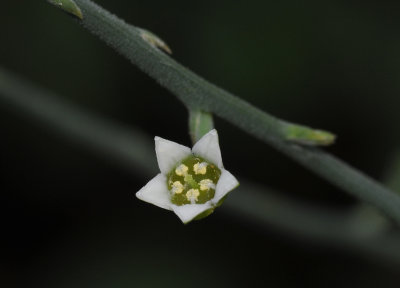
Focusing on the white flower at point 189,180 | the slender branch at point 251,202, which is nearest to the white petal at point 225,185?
the white flower at point 189,180

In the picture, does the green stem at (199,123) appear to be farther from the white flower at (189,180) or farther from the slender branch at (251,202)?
the slender branch at (251,202)

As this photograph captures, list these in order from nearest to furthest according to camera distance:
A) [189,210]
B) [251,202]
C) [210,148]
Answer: [189,210] < [210,148] < [251,202]

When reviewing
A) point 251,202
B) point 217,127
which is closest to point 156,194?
point 251,202

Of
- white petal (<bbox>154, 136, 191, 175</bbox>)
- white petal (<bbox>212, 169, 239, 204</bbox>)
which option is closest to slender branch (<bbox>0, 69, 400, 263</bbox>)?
white petal (<bbox>154, 136, 191, 175</bbox>)

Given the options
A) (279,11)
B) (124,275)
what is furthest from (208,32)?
(124,275)

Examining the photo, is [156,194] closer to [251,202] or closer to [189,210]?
[189,210]

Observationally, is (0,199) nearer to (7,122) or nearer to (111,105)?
(7,122)

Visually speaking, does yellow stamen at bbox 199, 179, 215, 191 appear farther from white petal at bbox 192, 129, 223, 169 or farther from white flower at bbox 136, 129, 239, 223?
white petal at bbox 192, 129, 223, 169
